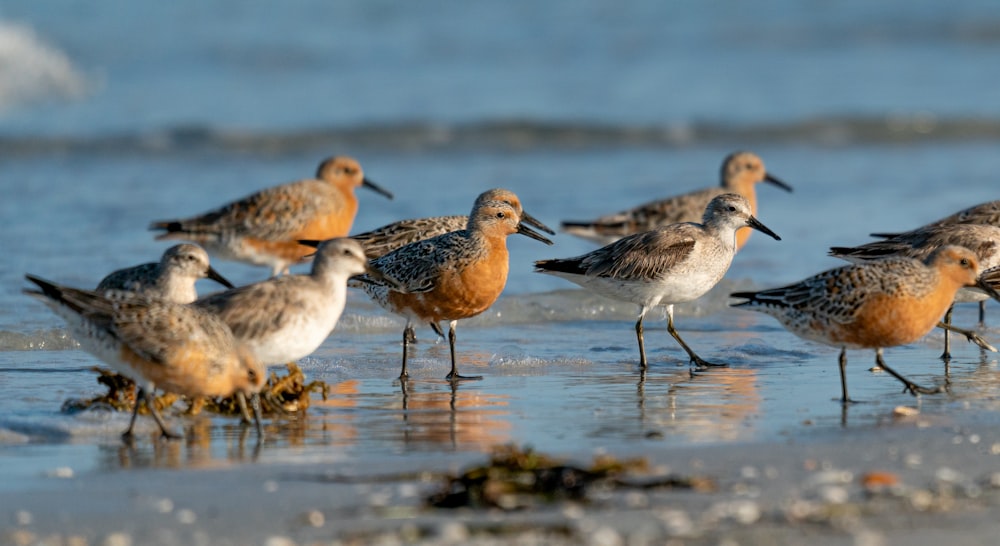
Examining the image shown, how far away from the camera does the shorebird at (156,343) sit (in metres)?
7.49

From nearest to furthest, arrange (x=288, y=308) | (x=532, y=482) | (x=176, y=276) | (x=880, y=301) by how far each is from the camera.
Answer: (x=532, y=482), (x=288, y=308), (x=880, y=301), (x=176, y=276)

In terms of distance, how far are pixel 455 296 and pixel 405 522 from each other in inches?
160

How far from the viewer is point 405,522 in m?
5.90

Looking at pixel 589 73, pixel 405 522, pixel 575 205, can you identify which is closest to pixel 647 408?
pixel 405 522

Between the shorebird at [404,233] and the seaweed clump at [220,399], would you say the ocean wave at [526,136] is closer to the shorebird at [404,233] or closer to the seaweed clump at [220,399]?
the shorebird at [404,233]

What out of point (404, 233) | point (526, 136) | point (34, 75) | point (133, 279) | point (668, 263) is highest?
point (34, 75)

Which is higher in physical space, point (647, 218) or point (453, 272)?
point (647, 218)

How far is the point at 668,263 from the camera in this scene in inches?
405

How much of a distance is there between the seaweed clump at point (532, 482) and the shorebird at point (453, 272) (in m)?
3.18

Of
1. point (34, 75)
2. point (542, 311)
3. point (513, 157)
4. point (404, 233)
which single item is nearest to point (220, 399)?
point (404, 233)

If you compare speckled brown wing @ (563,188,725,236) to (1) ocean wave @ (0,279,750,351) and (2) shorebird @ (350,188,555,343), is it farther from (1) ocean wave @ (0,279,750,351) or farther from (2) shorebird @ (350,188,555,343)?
(2) shorebird @ (350,188,555,343)

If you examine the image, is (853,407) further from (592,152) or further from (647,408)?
(592,152)

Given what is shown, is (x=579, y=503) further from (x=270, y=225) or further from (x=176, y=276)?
(x=270, y=225)

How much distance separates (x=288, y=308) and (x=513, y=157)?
1362 cm
